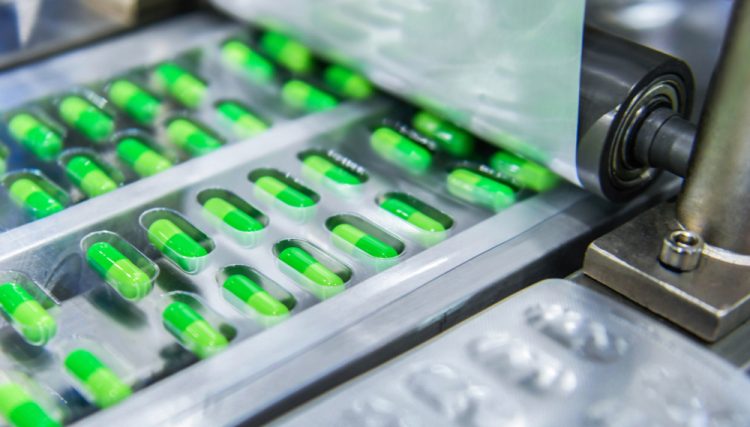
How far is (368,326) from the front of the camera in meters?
0.91

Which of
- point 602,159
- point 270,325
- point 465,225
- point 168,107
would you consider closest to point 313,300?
point 270,325

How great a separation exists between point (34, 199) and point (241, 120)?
28cm

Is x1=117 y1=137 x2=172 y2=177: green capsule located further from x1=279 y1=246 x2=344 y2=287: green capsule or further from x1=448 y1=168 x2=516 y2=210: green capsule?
x1=448 y1=168 x2=516 y2=210: green capsule

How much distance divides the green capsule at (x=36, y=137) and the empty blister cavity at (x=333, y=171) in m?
0.30

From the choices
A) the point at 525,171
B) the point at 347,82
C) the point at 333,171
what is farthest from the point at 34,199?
the point at 525,171

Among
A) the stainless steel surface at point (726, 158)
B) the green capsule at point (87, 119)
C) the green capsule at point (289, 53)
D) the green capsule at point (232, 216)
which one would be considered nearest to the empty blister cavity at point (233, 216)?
the green capsule at point (232, 216)

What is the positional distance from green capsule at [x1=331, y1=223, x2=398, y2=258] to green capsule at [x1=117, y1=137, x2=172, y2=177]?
24 centimetres

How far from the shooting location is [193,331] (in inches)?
36.7

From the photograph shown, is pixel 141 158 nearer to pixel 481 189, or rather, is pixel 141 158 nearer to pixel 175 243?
pixel 175 243

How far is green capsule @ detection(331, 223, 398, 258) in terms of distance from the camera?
1.04 meters

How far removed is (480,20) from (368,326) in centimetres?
37

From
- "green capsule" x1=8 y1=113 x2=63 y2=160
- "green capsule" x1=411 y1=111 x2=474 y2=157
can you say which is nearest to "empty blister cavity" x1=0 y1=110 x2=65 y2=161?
"green capsule" x1=8 y1=113 x2=63 y2=160

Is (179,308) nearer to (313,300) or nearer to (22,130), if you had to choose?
(313,300)

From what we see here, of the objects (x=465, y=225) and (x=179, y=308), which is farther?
(x=465, y=225)
